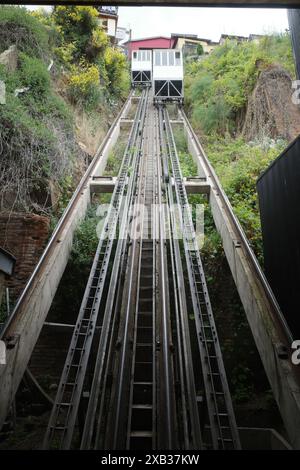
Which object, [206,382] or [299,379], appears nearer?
[299,379]

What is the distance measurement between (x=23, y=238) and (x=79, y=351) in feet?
9.53

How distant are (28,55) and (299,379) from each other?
10921mm

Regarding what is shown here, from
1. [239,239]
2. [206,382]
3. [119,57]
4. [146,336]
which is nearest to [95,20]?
[119,57]

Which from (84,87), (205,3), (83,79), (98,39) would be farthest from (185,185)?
(98,39)

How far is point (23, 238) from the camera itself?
6750 mm

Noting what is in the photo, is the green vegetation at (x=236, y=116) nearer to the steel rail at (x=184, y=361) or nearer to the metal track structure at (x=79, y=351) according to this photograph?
the steel rail at (x=184, y=361)

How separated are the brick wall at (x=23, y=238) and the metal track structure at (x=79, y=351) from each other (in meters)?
1.16

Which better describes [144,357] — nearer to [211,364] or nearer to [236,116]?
[211,364]

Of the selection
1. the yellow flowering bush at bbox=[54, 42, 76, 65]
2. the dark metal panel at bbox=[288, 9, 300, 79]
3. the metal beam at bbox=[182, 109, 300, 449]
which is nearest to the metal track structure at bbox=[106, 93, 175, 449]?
the metal beam at bbox=[182, 109, 300, 449]

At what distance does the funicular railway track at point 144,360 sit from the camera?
3.71 metres

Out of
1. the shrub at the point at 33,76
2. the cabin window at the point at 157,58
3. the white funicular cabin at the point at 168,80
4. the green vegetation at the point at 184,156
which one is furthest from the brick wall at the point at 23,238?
the cabin window at the point at 157,58

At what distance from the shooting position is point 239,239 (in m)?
6.35

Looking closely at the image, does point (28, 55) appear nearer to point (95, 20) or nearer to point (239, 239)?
point (95, 20)
